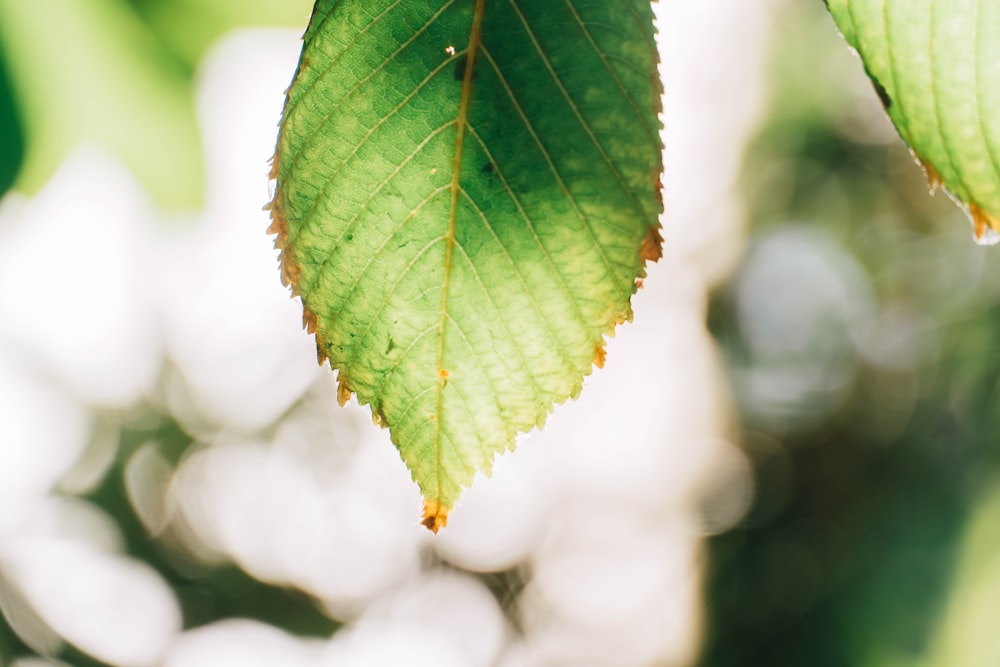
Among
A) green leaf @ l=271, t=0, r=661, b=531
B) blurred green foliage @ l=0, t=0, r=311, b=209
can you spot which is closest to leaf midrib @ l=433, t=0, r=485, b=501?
green leaf @ l=271, t=0, r=661, b=531

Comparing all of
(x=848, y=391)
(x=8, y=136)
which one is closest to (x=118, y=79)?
(x=8, y=136)

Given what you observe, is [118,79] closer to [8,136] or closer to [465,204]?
[8,136]

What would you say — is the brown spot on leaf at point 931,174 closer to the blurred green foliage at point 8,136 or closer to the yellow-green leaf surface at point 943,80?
the yellow-green leaf surface at point 943,80

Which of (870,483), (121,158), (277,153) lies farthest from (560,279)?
(870,483)

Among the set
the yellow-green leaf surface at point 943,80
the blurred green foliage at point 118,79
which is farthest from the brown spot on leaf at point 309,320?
the blurred green foliage at point 118,79

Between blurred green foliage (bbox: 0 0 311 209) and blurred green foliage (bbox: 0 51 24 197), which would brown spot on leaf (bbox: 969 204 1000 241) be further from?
blurred green foliage (bbox: 0 51 24 197)
